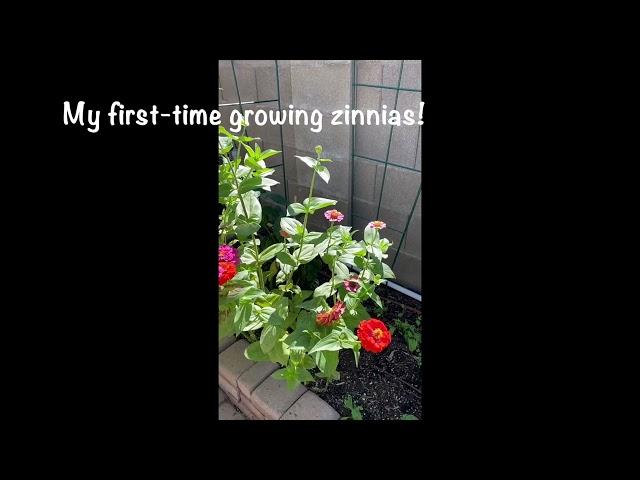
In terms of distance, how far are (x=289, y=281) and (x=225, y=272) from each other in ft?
0.97

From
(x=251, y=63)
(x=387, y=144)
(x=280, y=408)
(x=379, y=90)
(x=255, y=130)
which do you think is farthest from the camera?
(x=255, y=130)

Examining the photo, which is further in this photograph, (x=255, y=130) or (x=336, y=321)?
(x=255, y=130)

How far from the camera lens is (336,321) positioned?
40.9 inches

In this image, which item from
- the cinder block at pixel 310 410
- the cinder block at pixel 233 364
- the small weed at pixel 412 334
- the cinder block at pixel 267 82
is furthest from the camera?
the cinder block at pixel 267 82

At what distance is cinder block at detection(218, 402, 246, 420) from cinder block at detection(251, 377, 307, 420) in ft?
0.39

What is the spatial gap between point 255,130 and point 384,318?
1105 mm

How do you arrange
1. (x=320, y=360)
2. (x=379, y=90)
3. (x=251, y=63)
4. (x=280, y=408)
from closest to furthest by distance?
(x=320, y=360), (x=280, y=408), (x=379, y=90), (x=251, y=63)

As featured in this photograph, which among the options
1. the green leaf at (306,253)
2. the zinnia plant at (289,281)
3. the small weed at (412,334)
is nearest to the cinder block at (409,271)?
the small weed at (412,334)

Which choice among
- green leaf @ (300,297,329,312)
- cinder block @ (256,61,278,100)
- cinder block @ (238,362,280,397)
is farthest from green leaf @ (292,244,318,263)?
cinder block @ (256,61,278,100)

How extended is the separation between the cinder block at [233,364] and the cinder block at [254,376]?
0.06ft

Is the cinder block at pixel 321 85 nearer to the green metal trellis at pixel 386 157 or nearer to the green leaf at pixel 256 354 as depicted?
the green metal trellis at pixel 386 157

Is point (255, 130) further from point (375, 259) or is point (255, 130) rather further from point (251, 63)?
point (375, 259)

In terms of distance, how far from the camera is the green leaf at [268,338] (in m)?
1.04

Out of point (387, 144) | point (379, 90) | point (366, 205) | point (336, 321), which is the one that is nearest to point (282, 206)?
point (366, 205)
